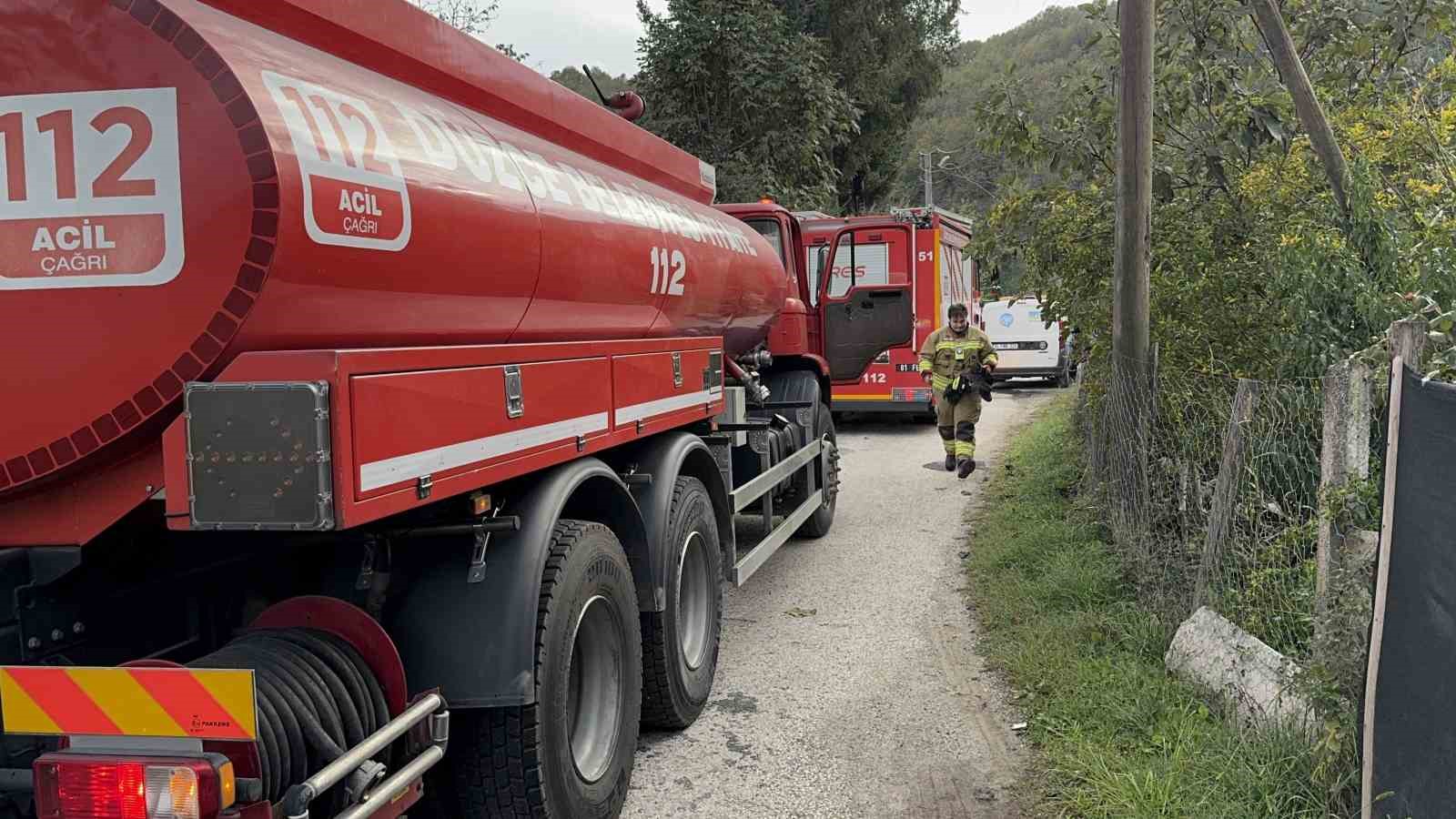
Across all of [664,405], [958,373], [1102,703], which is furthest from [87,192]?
[958,373]

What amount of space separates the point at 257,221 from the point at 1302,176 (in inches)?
269

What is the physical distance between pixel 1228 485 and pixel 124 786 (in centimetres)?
446

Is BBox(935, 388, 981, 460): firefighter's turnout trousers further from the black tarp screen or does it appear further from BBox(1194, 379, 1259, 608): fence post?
the black tarp screen

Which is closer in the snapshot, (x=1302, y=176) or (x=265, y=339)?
(x=265, y=339)

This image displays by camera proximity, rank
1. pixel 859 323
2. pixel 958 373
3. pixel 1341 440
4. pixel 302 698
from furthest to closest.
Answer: pixel 958 373 < pixel 859 323 < pixel 1341 440 < pixel 302 698

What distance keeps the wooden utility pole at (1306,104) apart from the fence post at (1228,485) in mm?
1721

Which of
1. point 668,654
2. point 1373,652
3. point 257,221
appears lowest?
point 668,654

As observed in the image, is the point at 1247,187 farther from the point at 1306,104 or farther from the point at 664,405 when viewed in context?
the point at 664,405

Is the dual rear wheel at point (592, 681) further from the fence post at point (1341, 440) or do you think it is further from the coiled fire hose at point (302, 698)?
the fence post at point (1341, 440)

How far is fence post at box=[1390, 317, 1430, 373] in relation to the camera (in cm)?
365

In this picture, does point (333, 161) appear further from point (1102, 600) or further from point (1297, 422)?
point (1102, 600)

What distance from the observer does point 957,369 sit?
1097 centimetres

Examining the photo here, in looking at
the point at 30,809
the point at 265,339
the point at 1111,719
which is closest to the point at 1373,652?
the point at 1111,719

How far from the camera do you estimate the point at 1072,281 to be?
28.2 feet
